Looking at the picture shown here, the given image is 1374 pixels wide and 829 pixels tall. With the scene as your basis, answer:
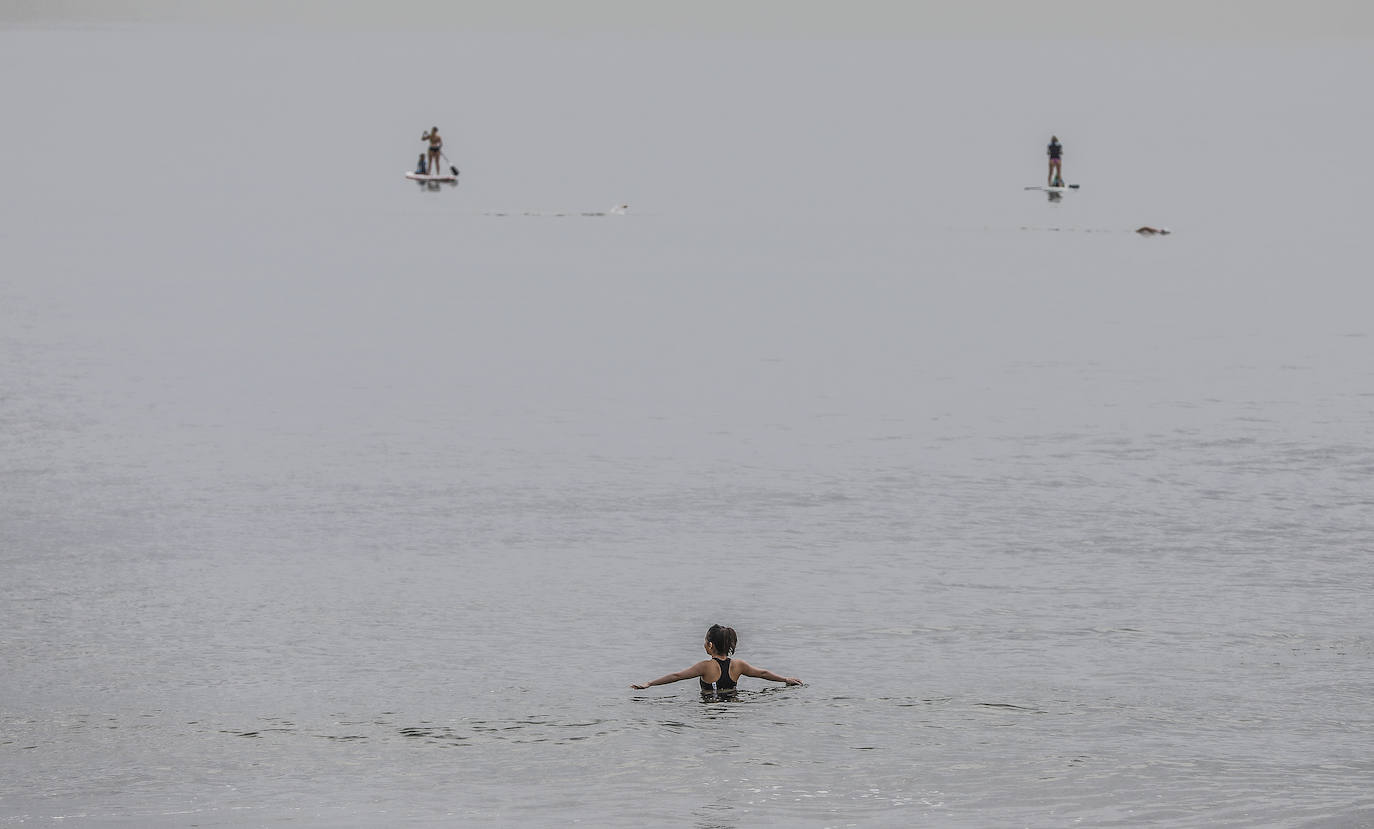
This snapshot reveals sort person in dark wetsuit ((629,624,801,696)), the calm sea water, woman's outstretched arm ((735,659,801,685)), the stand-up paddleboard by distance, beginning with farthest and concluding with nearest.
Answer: the stand-up paddleboard
woman's outstretched arm ((735,659,801,685))
person in dark wetsuit ((629,624,801,696))
the calm sea water

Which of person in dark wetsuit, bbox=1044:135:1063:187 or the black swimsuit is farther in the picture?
person in dark wetsuit, bbox=1044:135:1063:187

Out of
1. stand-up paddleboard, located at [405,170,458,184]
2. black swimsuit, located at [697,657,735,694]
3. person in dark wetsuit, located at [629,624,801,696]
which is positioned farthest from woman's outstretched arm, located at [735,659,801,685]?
stand-up paddleboard, located at [405,170,458,184]

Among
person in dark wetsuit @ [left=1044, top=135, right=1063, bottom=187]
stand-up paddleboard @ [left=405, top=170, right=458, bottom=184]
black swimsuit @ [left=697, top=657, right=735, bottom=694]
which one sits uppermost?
person in dark wetsuit @ [left=1044, top=135, right=1063, bottom=187]

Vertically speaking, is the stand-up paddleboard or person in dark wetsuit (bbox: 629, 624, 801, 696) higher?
the stand-up paddleboard

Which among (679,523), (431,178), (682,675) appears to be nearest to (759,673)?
(682,675)

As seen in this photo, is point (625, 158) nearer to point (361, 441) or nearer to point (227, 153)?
point (227, 153)

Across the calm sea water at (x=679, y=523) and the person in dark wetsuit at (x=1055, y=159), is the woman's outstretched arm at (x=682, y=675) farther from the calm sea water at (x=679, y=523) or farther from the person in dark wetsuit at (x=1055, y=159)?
the person in dark wetsuit at (x=1055, y=159)

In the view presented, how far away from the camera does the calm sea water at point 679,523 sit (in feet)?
70.5

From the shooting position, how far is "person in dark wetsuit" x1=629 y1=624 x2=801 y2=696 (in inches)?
939

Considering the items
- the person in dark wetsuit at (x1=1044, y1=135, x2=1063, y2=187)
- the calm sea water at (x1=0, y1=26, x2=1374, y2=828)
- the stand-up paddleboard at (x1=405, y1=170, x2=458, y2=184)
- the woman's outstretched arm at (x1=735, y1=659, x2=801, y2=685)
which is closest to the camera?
the calm sea water at (x1=0, y1=26, x2=1374, y2=828)

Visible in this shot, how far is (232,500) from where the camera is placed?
34156 millimetres

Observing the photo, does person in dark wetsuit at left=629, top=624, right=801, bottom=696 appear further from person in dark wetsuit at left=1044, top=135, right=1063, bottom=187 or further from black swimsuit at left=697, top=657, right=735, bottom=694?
person in dark wetsuit at left=1044, top=135, right=1063, bottom=187

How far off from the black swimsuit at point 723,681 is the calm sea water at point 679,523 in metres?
0.30

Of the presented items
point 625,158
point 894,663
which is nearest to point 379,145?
point 625,158
